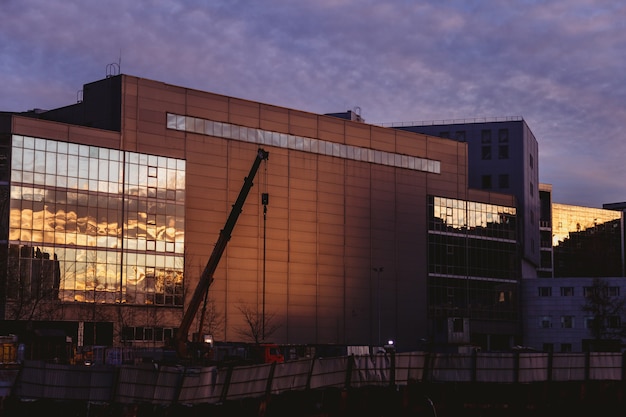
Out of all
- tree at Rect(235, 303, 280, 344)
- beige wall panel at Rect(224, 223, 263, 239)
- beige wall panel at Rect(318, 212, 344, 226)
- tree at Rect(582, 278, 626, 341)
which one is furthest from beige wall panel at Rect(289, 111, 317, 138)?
tree at Rect(582, 278, 626, 341)

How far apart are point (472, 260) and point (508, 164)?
29.2 meters

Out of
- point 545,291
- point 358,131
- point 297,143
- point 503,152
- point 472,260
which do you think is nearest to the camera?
point 297,143

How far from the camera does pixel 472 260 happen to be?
157250 mm

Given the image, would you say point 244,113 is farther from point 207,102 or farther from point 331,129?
point 331,129

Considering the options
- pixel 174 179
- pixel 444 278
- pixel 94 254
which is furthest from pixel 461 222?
pixel 94 254

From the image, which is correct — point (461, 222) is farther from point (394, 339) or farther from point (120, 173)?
point (120, 173)

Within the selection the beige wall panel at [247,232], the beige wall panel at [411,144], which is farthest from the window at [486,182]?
the beige wall panel at [247,232]

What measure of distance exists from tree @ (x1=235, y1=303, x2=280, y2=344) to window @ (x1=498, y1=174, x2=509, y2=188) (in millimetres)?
67265

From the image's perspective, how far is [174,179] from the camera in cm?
12012

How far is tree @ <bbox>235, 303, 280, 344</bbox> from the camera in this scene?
122625mm

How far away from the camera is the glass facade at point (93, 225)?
352ft

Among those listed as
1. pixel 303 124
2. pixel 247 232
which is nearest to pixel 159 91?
pixel 247 232

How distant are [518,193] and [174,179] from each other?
7496cm

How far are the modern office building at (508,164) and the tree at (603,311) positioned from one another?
13525 mm
